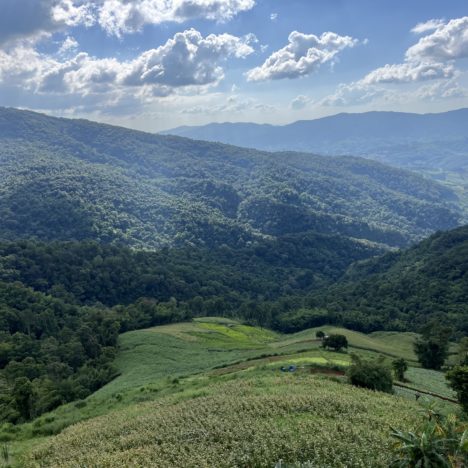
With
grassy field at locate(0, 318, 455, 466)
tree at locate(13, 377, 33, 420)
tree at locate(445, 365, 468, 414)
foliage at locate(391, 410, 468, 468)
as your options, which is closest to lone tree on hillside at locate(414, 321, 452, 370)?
grassy field at locate(0, 318, 455, 466)

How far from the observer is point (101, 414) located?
170 feet

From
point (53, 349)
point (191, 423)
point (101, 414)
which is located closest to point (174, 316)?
point (53, 349)

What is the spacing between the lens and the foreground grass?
31.5 metres

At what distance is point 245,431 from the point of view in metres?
35.2

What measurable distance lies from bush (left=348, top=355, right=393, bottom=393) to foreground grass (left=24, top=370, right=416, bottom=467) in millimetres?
3218

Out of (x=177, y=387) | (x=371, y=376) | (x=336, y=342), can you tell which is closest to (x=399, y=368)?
(x=371, y=376)

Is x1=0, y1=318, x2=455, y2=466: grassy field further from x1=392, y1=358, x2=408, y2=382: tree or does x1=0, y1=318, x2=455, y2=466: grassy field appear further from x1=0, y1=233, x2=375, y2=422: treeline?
x1=0, y1=233, x2=375, y2=422: treeline

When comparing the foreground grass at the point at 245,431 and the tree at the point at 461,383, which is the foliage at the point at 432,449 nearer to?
the foreground grass at the point at 245,431

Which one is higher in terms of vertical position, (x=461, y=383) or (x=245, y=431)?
(x=245, y=431)

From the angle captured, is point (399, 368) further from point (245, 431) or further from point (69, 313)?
point (69, 313)

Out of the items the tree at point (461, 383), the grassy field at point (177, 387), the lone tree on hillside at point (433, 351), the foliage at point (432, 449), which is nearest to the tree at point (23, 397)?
the grassy field at point (177, 387)

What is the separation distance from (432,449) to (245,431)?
13981mm

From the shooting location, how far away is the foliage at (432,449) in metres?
26.8

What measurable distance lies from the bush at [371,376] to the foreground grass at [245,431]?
127 inches
